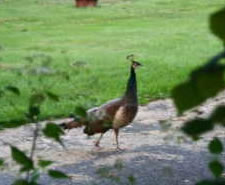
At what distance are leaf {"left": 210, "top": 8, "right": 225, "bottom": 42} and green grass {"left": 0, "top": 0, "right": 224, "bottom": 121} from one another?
2.76 feet

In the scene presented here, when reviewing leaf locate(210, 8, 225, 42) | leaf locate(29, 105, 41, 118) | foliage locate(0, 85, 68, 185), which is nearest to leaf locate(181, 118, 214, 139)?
leaf locate(210, 8, 225, 42)

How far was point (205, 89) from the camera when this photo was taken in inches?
43.3

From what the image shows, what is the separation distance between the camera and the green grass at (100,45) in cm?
1045

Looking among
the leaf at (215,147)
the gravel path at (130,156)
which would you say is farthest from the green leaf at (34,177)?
the gravel path at (130,156)

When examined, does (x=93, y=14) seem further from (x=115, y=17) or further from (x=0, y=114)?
(x=0, y=114)

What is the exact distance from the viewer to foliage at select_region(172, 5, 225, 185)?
1.08 m

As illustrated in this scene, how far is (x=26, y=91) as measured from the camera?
10.3 m

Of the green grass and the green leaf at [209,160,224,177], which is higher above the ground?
the green grass

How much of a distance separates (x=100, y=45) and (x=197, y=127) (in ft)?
51.2

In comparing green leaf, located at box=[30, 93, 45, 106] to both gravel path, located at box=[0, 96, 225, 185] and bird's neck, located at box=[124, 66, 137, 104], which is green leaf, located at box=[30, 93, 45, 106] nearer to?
gravel path, located at box=[0, 96, 225, 185]

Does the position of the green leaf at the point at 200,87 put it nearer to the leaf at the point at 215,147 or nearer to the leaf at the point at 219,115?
the leaf at the point at 219,115

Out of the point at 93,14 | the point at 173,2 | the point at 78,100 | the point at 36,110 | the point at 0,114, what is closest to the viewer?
the point at 36,110

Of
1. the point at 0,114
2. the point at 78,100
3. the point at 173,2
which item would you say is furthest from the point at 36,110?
the point at 173,2

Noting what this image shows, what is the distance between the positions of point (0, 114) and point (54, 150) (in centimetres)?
187
